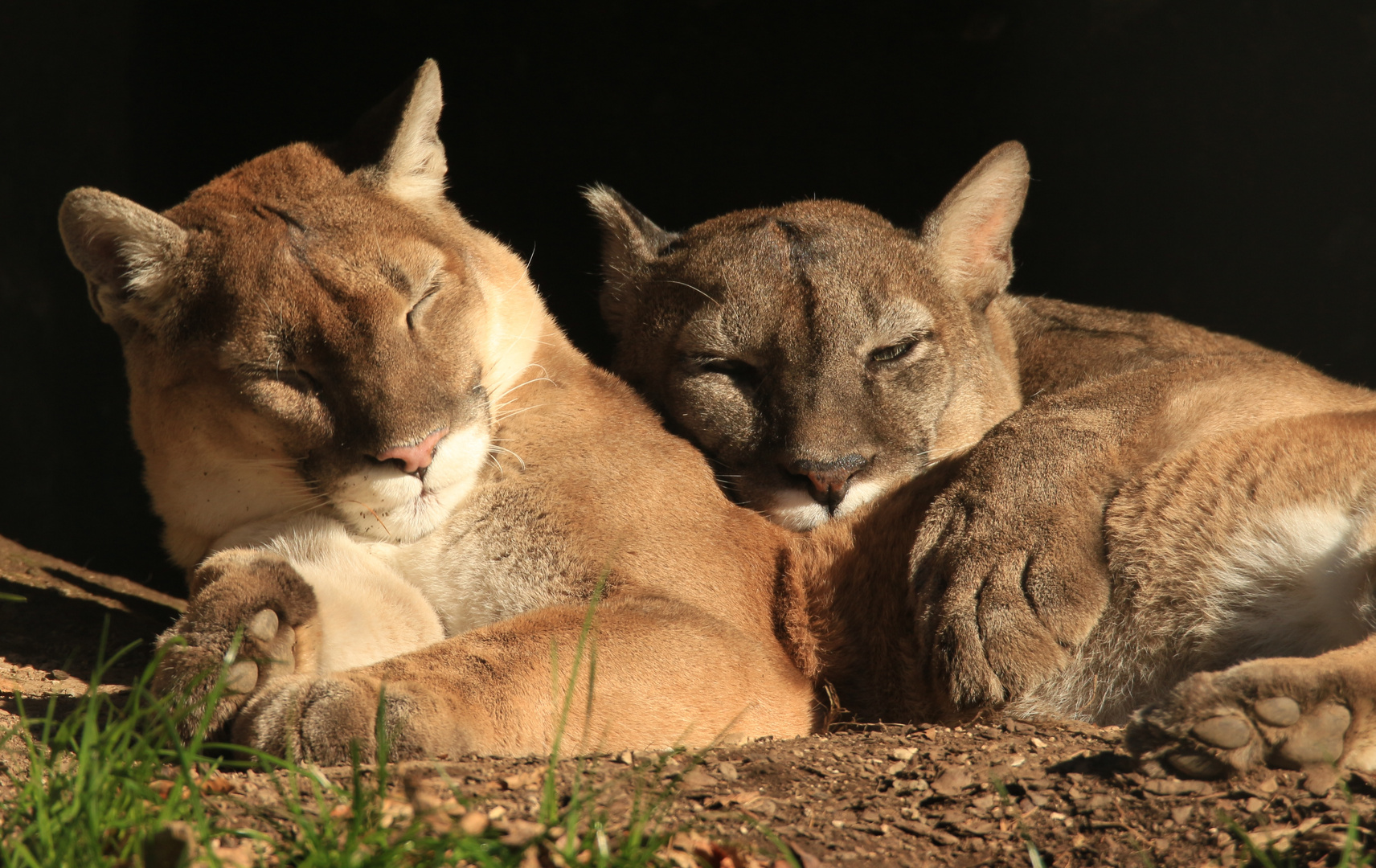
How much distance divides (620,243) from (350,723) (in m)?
Result: 2.69

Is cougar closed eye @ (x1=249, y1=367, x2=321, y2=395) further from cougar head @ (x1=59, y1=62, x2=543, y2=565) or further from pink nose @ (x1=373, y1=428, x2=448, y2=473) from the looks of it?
pink nose @ (x1=373, y1=428, x2=448, y2=473)

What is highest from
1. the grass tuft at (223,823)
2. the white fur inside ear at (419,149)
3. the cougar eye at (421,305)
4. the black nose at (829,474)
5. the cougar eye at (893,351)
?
the white fur inside ear at (419,149)

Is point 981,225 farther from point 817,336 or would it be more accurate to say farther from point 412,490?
point 412,490

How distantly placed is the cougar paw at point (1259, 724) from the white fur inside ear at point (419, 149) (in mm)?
2723

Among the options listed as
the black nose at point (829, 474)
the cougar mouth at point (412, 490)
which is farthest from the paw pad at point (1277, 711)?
the cougar mouth at point (412, 490)

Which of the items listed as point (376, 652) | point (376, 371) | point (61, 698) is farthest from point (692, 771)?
point (61, 698)

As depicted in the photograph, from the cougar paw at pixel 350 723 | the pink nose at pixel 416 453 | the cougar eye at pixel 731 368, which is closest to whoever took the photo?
the cougar paw at pixel 350 723

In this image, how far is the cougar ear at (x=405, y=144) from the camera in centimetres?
369

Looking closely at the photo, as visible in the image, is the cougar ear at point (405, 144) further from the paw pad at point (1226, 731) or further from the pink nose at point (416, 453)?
the paw pad at point (1226, 731)

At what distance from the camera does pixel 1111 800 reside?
7.87 feet

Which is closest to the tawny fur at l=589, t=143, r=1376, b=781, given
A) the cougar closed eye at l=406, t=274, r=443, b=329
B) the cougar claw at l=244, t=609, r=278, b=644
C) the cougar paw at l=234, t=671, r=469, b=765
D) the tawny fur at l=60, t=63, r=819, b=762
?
the tawny fur at l=60, t=63, r=819, b=762

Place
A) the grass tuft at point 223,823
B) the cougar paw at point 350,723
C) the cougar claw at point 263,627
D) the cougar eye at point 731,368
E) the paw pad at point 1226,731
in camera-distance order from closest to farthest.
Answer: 1. the grass tuft at point 223,823
2. the paw pad at point 1226,731
3. the cougar paw at point 350,723
4. the cougar claw at point 263,627
5. the cougar eye at point 731,368

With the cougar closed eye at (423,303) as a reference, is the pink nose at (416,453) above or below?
below

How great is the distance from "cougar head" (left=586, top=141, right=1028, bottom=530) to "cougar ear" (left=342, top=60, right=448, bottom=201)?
41.2 inches
